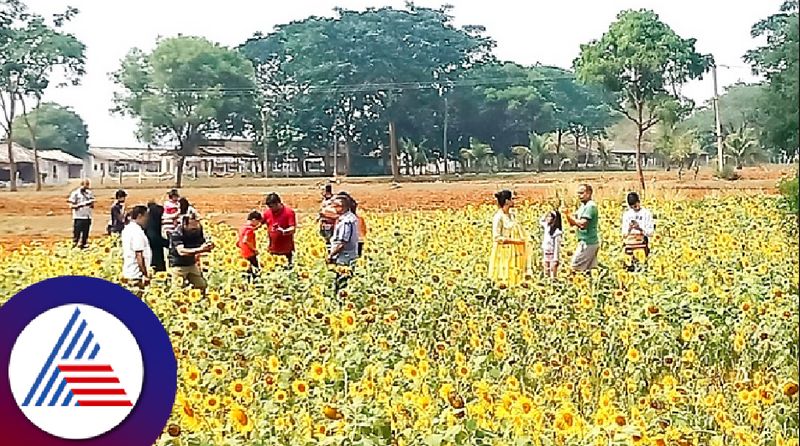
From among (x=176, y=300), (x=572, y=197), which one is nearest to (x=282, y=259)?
(x=176, y=300)

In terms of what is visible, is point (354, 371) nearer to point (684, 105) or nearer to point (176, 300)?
point (176, 300)

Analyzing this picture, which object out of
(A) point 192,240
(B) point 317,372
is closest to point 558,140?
(A) point 192,240

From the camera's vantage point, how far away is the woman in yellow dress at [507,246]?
19.0ft

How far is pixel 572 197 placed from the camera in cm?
1291

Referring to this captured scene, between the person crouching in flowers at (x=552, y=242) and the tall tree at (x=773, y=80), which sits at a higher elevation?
the tall tree at (x=773, y=80)

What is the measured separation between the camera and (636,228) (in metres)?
6.51

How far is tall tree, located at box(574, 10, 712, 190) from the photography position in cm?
884

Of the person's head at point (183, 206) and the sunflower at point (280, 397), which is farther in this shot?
the person's head at point (183, 206)

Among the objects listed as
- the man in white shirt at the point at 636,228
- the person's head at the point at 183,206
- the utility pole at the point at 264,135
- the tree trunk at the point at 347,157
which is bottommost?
the man in white shirt at the point at 636,228

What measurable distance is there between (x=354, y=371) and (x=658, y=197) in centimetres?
993

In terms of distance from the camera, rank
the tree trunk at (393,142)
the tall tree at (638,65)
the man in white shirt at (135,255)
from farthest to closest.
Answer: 1. the tree trunk at (393,142)
2. the tall tree at (638,65)
3. the man in white shirt at (135,255)

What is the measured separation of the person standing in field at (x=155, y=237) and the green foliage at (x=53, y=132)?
1562cm

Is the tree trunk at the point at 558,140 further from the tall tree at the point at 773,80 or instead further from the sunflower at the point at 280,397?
the sunflower at the point at 280,397

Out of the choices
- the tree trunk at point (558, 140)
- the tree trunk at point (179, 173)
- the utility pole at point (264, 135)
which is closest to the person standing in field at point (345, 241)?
the utility pole at point (264, 135)
